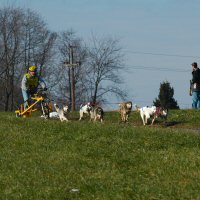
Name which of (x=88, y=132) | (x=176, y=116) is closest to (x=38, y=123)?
(x=88, y=132)

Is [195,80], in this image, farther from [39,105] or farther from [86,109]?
[39,105]

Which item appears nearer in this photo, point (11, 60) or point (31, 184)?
point (31, 184)

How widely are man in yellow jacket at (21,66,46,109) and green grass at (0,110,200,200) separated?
5.37 metres

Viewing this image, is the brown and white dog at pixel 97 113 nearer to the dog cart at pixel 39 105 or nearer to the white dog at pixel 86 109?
the white dog at pixel 86 109

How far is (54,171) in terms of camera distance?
35.3 feet

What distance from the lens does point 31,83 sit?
2167cm

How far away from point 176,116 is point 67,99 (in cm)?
5461

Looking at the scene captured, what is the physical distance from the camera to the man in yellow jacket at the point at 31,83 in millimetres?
21453

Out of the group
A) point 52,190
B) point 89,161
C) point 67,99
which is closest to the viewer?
point 52,190

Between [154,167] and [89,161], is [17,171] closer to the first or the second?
[89,161]

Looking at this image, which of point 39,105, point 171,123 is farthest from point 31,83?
point 171,123

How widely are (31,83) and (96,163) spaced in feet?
35.1

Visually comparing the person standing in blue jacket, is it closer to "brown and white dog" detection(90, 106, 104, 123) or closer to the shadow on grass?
the shadow on grass

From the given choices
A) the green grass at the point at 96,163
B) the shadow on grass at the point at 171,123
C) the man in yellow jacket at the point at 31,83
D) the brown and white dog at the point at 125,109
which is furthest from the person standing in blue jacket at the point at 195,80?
the green grass at the point at 96,163
